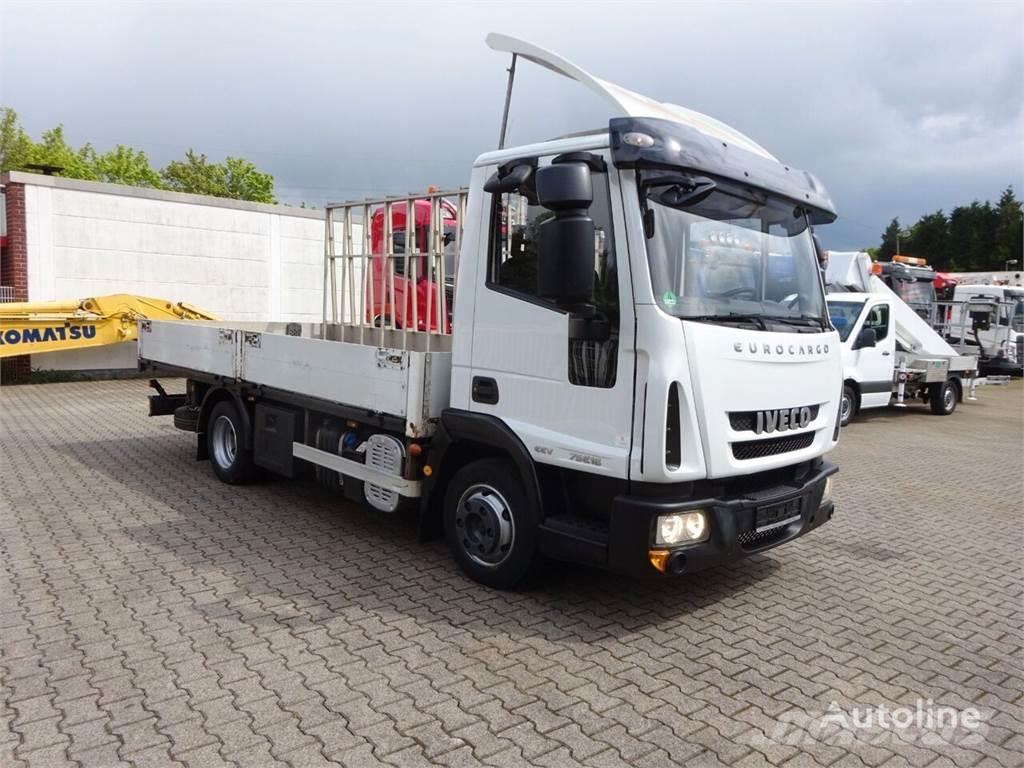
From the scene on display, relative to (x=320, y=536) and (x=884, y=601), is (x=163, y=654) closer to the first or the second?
(x=320, y=536)

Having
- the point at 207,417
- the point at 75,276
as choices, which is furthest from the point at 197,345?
the point at 75,276

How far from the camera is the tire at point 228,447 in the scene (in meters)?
6.91

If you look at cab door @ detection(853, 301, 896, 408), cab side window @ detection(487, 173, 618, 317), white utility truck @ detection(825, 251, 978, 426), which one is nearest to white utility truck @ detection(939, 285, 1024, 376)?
white utility truck @ detection(825, 251, 978, 426)

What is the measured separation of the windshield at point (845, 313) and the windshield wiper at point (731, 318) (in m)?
9.12

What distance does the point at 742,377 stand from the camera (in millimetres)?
3939

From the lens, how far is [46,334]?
12.6 meters

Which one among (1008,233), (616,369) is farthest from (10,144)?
(1008,233)

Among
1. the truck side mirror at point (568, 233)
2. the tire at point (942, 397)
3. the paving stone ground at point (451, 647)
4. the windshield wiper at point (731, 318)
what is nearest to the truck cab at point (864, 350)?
the tire at point (942, 397)

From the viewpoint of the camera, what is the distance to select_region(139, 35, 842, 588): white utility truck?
376 centimetres

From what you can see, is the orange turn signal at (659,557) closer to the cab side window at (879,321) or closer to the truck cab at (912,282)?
the cab side window at (879,321)

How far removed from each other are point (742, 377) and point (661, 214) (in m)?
0.92

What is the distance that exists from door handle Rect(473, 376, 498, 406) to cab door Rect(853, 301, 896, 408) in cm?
974

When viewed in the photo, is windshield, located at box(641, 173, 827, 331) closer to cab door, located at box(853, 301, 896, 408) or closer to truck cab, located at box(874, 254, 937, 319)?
cab door, located at box(853, 301, 896, 408)

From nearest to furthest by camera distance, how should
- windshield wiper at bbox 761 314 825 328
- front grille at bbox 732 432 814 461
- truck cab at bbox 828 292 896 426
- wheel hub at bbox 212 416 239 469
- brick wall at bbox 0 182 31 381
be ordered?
front grille at bbox 732 432 814 461 → windshield wiper at bbox 761 314 825 328 → wheel hub at bbox 212 416 239 469 → truck cab at bbox 828 292 896 426 → brick wall at bbox 0 182 31 381
